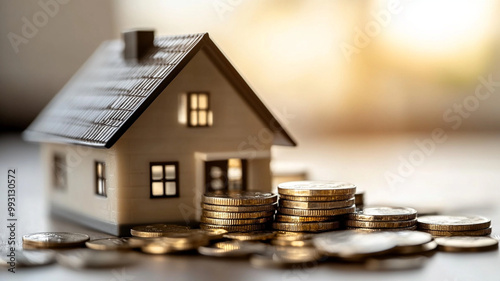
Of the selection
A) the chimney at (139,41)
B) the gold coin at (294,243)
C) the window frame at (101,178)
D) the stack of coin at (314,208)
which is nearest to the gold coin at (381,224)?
the stack of coin at (314,208)

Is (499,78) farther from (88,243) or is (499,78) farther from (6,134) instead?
(88,243)

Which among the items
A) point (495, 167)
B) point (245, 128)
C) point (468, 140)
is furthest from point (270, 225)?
point (468, 140)

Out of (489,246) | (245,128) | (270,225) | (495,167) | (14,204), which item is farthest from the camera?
(495,167)

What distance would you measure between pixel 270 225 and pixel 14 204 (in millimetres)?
2445

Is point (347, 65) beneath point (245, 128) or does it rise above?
above

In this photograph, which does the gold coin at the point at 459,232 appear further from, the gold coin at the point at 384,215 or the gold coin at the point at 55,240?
the gold coin at the point at 55,240

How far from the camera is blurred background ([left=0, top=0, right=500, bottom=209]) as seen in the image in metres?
11.6

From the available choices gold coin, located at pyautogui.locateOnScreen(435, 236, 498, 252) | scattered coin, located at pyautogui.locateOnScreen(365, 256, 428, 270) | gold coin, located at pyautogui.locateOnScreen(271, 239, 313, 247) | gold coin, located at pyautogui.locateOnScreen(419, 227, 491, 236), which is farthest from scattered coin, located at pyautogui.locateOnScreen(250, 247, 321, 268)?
gold coin, located at pyautogui.locateOnScreen(419, 227, 491, 236)

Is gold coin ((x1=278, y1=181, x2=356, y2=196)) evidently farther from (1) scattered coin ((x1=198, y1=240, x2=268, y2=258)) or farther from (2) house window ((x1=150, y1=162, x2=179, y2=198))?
(2) house window ((x1=150, y1=162, x2=179, y2=198))

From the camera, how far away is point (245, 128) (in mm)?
4918

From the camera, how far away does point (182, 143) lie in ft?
15.4

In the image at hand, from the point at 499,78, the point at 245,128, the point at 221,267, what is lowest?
the point at 221,267

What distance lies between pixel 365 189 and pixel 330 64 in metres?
7.12

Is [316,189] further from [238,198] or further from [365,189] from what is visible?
[365,189]
